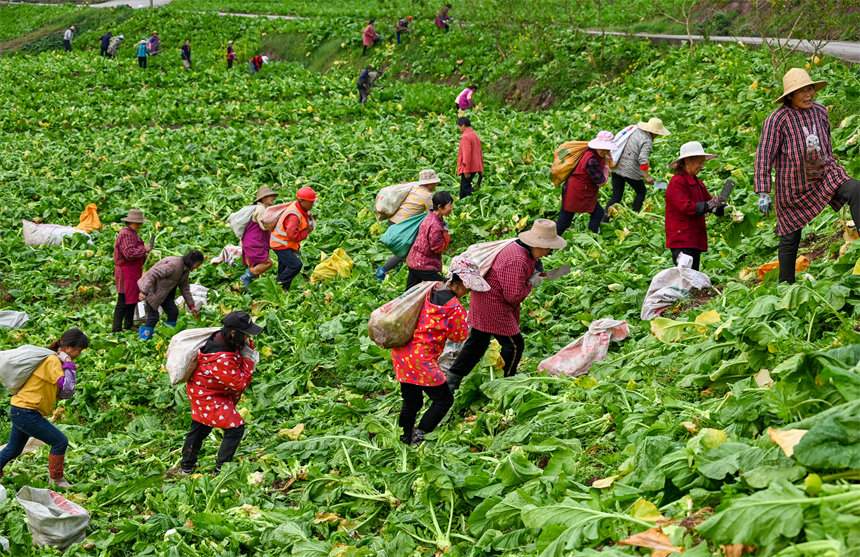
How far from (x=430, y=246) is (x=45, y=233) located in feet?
26.4

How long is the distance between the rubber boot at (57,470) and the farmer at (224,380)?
1168 mm

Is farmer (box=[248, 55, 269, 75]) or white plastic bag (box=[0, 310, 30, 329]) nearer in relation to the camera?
white plastic bag (box=[0, 310, 30, 329])

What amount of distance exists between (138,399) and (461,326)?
4297 mm

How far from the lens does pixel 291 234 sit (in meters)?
10.0

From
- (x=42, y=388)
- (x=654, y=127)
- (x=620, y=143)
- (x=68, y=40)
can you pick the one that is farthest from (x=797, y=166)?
(x=68, y=40)

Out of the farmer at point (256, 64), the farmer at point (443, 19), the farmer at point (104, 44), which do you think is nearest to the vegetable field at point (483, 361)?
the farmer at point (443, 19)

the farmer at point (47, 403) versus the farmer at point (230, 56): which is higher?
the farmer at point (47, 403)

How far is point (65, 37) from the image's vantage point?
114 ft

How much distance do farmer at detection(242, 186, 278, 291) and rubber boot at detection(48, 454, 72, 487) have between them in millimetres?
4213

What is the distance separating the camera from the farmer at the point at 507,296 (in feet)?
21.6

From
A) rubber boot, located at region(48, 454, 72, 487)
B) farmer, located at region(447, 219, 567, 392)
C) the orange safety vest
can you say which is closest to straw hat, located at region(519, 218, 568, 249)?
farmer, located at region(447, 219, 567, 392)

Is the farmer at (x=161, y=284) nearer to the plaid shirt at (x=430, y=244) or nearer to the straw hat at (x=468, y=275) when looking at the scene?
the plaid shirt at (x=430, y=244)

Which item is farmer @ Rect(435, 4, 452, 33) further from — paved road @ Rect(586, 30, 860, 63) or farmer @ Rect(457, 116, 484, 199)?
farmer @ Rect(457, 116, 484, 199)

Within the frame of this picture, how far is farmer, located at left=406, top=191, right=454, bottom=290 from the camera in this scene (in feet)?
27.7
